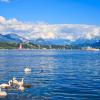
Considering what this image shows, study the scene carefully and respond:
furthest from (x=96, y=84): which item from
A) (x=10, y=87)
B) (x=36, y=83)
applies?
(x=10, y=87)

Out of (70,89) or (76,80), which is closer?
(70,89)

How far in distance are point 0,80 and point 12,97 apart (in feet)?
76.0

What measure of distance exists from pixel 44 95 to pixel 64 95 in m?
3.53

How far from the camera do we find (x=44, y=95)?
64.1 m

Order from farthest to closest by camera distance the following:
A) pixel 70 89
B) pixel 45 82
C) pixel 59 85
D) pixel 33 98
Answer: pixel 45 82 < pixel 59 85 < pixel 70 89 < pixel 33 98

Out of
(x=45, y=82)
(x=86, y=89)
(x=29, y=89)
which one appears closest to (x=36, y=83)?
(x=45, y=82)

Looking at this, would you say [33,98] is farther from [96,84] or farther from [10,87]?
[96,84]

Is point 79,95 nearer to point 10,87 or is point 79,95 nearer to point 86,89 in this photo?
point 86,89

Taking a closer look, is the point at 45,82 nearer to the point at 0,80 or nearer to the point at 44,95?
the point at 0,80

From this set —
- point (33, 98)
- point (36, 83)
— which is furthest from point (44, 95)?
point (36, 83)

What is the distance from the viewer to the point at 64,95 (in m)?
64.1

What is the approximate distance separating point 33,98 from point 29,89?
10179 mm

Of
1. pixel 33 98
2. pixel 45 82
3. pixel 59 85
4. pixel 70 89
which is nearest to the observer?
pixel 33 98

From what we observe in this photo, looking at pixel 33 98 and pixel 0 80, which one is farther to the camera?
pixel 0 80
